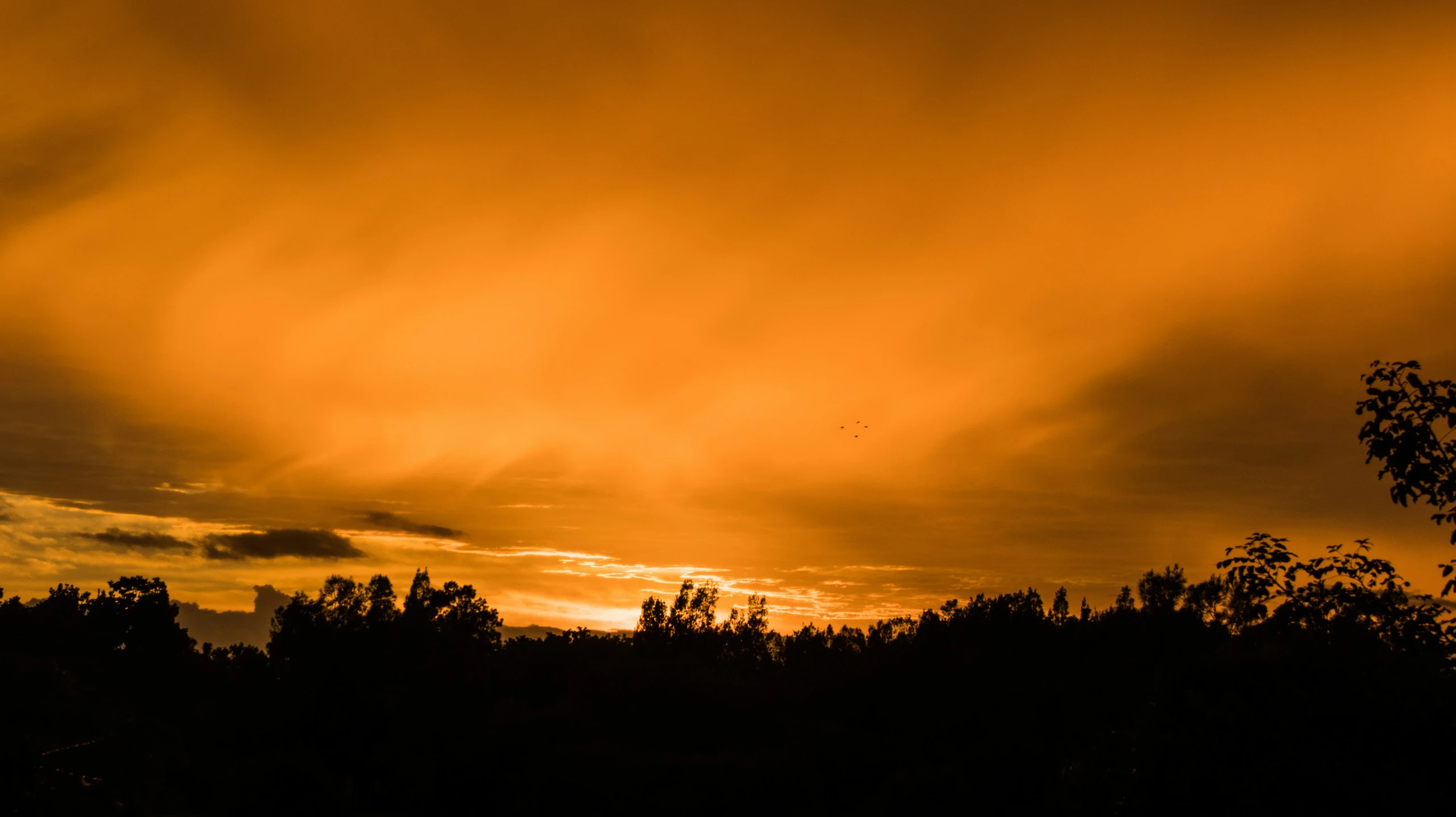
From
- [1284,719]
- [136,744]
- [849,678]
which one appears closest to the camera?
[1284,719]

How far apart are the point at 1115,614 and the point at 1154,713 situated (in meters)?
69.5

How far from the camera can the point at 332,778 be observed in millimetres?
52250

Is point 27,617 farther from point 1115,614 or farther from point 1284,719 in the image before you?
point 1284,719

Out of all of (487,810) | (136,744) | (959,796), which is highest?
(136,744)

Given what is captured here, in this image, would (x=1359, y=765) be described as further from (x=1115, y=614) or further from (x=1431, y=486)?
(x=1115, y=614)

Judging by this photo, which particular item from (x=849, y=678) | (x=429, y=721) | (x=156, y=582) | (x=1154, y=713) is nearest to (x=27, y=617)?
(x=156, y=582)

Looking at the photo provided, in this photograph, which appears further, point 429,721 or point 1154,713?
point 429,721

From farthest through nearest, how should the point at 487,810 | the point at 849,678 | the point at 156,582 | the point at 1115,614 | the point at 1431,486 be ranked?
the point at 156,582, the point at 849,678, the point at 1115,614, the point at 487,810, the point at 1431,486

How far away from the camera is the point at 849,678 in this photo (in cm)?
8325

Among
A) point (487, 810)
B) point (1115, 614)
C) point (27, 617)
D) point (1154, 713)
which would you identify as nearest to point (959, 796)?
point (487, 810)

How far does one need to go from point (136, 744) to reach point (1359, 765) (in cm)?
2155

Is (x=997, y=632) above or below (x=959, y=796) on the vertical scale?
above

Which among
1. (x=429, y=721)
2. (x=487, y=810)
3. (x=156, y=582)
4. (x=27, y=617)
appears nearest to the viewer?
(x=487, y=810)

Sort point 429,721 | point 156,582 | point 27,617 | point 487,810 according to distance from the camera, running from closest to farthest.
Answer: point 487,810 < point 429,721 < point 27,617 < point 156,582
